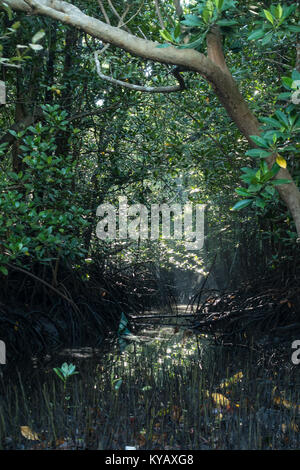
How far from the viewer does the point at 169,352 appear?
19.8 ft

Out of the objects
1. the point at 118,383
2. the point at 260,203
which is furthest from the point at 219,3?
the point at 118,383

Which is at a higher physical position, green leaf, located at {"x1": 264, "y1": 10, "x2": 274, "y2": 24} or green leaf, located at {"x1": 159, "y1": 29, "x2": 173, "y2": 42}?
green leaf, located at {"x1": 264, "y1": 10, "x2": 274, "y2": 24}

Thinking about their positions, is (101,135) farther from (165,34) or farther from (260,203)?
(260,203)

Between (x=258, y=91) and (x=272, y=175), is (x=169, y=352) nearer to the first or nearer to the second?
(x=258, y=91)

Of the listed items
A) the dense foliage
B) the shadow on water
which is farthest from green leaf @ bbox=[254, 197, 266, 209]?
the dense foliage

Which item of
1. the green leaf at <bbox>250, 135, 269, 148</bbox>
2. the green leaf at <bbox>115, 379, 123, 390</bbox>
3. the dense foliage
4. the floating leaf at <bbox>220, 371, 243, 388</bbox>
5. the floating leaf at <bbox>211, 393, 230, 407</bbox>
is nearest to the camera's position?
the green leaf at <bbox>250, 135, 269, 148</bbox>

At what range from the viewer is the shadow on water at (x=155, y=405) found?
3125mm

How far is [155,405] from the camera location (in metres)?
3.74

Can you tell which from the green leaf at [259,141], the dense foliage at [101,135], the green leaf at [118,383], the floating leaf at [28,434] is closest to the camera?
the green leaf at [259,141]

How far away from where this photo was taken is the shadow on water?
312cm

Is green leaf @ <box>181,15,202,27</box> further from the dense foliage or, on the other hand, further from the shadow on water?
the shadow on water

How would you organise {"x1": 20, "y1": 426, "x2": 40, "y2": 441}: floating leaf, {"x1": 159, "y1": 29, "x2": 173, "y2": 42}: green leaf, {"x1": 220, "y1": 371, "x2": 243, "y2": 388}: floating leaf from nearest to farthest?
1. {"x1": 20, "y1": 426, "x2": 40, "y2": 441}: floating leaf
2. {"x1": 159, "y1": 29, "x2": 173, "y2": 42}: green leaf
3. {"x1": 220, "y1": 371, "x2": 243, "y2": 388}: floating leaf

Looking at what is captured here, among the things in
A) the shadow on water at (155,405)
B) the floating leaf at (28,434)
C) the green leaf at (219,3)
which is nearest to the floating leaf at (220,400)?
the shadow on water at (155,405)

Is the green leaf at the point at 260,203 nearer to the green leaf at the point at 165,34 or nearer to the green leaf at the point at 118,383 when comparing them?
the green leaf at the point at 165,34
